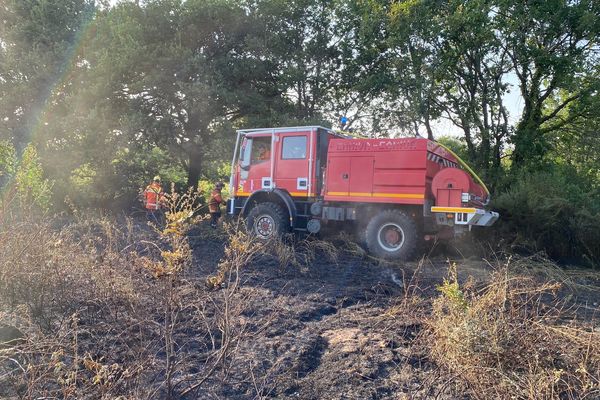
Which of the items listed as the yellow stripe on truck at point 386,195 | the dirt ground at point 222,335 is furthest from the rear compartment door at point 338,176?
the dirt ground at point 222,335

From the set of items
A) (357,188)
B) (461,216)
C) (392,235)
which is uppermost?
(357,188)

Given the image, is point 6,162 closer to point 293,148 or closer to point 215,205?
point 293,148

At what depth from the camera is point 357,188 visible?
28.6 feet

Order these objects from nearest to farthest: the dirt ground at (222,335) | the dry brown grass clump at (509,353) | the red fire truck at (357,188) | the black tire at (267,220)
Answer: the dry brown grass clump at (509,353)
the dirt ground at (222,335)
the red fire truck at (357,188)
the black tire at (267,220)

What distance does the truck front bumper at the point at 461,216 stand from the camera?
7730 mm

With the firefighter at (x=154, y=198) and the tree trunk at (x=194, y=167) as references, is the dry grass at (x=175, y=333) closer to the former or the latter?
Answer: the firefighter at (x=154, y=198)

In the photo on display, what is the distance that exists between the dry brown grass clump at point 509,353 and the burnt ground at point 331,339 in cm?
18

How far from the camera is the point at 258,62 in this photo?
15.3 metres

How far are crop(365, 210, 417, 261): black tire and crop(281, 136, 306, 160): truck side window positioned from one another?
6.66 feet

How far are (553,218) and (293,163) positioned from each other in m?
5.07

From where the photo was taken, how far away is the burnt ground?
3.30 meters

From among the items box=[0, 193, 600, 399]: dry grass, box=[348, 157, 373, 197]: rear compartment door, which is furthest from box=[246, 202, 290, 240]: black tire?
box=[0, 193, 600, 399]: dry grass

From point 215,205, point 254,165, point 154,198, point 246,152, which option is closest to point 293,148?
point 254,165

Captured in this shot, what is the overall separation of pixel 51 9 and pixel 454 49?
1234cm
